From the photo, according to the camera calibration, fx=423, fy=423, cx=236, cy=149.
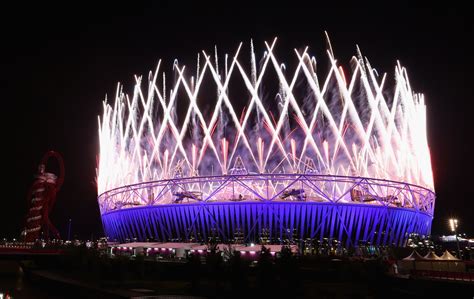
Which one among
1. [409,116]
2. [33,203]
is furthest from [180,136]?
[33,203]

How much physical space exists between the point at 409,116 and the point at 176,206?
A: 27774 millimetres

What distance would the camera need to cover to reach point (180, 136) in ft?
133

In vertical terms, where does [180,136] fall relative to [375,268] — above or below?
above

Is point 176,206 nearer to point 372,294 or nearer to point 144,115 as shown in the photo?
point 144,115

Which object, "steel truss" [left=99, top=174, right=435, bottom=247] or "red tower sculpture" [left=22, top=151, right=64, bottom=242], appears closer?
"steel truss" [left=99, top=174, right=435, bottom=247]

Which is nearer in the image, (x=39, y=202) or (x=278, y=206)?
(x=278, y=206)

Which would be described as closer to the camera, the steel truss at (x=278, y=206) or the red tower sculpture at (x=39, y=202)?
the steel truss at (x=278, y=206)

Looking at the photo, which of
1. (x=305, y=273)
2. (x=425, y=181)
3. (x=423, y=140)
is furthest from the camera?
(x=425, y=181)

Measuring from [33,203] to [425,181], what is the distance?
5948 centimetres

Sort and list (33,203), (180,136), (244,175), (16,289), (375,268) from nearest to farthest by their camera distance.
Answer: (375,268) → (16,289) → (180,136) → (244,175) → (33,203)

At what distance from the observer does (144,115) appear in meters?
42.6

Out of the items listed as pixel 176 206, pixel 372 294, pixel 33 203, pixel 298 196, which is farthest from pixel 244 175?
pixel 33 203

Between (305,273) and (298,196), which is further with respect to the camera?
(298,196)

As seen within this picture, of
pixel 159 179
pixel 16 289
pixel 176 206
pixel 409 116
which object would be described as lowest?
pixel 16 289
